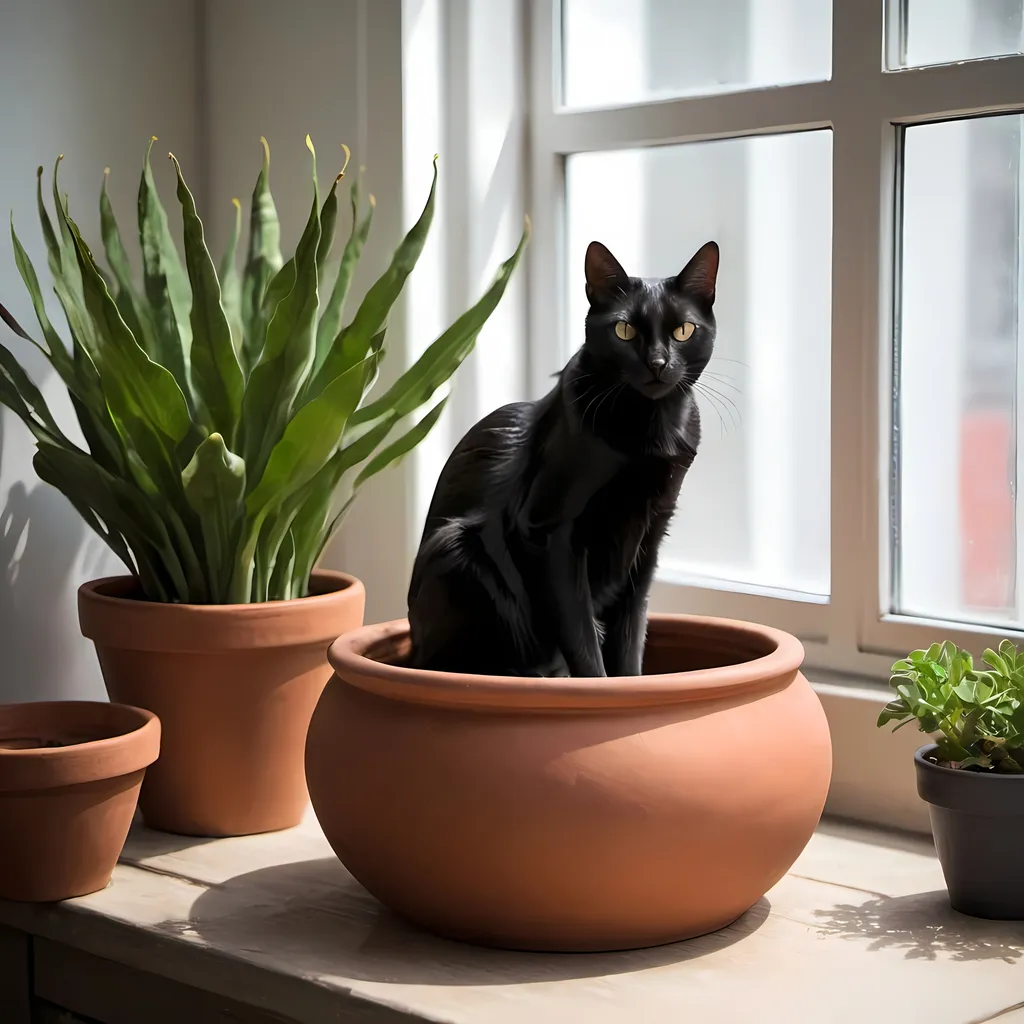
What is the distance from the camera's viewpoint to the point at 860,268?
48.6 inches

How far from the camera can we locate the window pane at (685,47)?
4.25ft

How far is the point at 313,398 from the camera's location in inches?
48.6

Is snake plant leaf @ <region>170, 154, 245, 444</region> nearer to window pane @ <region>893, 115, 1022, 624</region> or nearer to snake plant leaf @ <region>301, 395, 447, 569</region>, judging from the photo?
snake plant leaf @ <region>301, 395, 447, 569</region>

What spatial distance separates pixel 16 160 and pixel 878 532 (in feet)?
3.00

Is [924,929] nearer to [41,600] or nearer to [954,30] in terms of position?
[954,30]

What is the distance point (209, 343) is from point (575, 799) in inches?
21.0

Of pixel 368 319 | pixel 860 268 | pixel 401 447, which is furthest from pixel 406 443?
pixel 860 268

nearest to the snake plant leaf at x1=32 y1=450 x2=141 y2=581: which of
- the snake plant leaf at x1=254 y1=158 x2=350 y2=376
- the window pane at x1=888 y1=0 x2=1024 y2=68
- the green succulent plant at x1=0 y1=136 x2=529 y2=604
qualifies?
the green succulent plant at x1=0 y1=136 x2=529 y2=604

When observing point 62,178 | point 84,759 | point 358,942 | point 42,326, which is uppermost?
point 62,178

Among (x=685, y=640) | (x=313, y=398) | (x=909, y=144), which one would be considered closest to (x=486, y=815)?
(x=685, y=640)

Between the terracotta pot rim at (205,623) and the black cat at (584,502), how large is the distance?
0.59 ft

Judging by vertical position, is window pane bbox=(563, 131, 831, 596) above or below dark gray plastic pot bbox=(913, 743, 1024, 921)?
above

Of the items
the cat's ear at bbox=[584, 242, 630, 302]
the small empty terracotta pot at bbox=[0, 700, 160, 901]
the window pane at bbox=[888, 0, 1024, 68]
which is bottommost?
the small empty terracotta pot at bbox=[0, 700, 160, 901]

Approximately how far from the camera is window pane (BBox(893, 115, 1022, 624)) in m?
1.18
